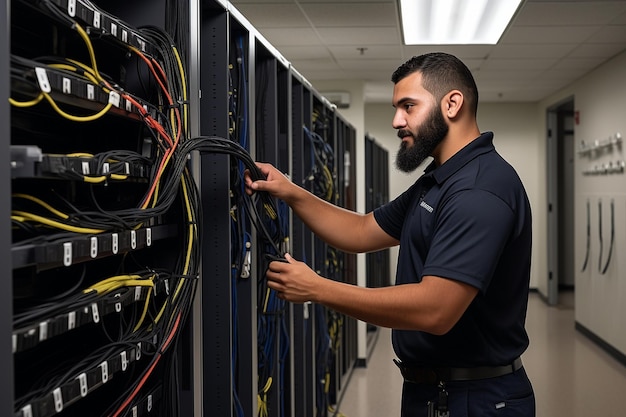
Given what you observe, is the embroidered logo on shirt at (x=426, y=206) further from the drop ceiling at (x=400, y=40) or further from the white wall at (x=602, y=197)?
the white wall at (x=602, y=197)

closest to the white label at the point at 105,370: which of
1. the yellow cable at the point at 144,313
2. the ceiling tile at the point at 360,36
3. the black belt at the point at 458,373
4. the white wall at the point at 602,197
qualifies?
the yellow cable at the point at 144,313

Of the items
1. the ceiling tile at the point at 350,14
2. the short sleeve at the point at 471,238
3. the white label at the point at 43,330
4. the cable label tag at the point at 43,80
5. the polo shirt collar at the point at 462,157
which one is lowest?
the white label at the point at 43,330

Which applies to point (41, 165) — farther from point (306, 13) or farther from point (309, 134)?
point (306, 13)

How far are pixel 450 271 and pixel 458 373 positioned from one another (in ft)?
1.28

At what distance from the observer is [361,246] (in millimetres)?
2453

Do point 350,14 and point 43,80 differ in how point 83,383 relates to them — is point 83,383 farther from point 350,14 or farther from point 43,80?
point 350,14

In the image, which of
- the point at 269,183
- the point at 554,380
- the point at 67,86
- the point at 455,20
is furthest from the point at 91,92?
the point at 554,380

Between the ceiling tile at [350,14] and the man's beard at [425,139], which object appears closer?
the man's beard at [425,139]

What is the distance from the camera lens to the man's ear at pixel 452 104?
6.49 ft

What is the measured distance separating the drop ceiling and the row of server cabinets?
213cm

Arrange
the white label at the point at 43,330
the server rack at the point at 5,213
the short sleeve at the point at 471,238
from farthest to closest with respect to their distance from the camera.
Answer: the short sleeve at the point at 471,238 → the white label at the point at 43,330 → the server rack at the point at 5,213

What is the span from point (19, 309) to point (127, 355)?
1.06 ft

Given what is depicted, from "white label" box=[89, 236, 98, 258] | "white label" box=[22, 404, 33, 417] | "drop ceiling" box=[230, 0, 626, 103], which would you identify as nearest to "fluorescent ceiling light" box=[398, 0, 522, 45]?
"drop ceiling" box=[230, 0, 626, 103]

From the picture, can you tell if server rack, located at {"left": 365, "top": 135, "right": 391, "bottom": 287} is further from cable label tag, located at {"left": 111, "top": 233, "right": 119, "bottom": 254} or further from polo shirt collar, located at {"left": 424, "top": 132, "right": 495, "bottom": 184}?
cable label tag, located at {"left": 111, "top": 233, "right": 119, "bottom": 254}
